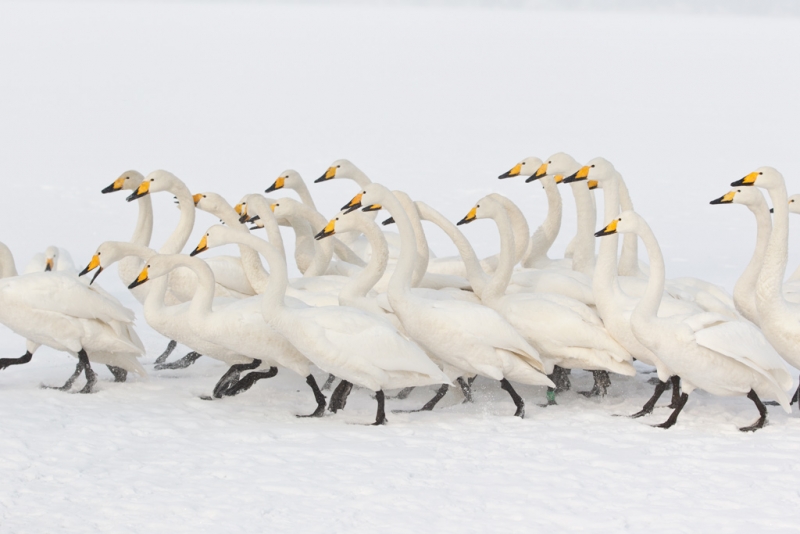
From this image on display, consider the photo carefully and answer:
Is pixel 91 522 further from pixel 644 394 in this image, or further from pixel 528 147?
pixel 528 147

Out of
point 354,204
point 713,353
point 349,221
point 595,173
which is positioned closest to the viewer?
point 713,353

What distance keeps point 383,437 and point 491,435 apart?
2.26ft

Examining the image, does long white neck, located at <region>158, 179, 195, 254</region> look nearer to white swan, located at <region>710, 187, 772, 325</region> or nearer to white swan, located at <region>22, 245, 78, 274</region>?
white swan, located at <region>22, 245, 78, 274</region>

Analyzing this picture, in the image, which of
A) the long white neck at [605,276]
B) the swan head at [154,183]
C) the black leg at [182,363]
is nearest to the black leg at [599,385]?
the long white neck at [605,276]

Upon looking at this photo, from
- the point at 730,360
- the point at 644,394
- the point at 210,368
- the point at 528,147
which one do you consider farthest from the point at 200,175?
the point at 730,360

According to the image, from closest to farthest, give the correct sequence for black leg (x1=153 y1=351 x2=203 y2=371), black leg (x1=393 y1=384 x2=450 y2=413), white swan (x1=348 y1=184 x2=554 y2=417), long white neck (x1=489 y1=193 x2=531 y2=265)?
white swan (x1=348 y1=184 x2=554 y2=417), black leg (x1=393 y1=384 x2=450 y2=413), black leg (x1=153 y1=351 x2=203 y2=371), long white neck (x1=489 y1=193 x2=531 y2=265)

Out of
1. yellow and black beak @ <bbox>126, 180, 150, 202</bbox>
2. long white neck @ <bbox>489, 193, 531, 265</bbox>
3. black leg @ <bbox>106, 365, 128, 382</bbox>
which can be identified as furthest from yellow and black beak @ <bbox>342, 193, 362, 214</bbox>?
black leg @ <bbox>106, 365, 128, 382</bbox>

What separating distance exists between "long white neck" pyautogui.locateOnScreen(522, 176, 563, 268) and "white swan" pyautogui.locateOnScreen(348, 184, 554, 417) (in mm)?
2676

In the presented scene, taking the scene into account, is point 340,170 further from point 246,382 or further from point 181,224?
point 246,382

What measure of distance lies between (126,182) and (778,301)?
558 centimetres

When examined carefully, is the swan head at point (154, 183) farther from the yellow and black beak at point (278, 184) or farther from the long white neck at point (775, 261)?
the long white neck at point (775, 261)

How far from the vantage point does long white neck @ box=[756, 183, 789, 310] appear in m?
7.63

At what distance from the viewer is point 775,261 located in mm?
7773

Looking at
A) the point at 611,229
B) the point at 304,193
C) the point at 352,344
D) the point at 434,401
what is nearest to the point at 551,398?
the point at 434,401
